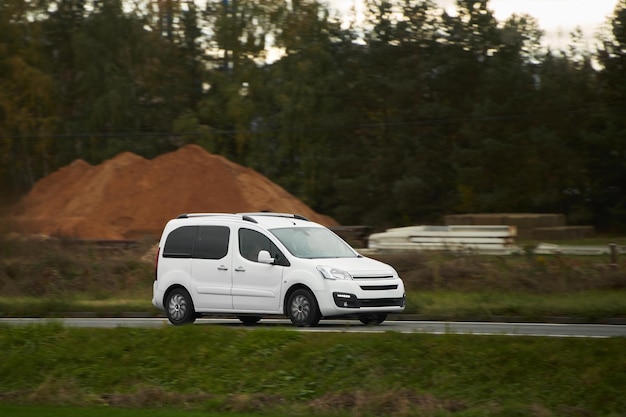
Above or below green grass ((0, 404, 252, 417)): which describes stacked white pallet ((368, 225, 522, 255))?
above

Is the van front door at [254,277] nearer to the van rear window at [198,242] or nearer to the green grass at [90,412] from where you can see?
the van rear window at [198,242]

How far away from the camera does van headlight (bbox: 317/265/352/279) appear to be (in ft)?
58.8

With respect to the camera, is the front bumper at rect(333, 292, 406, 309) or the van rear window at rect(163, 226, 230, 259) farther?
the van rear window at rect(163, 226, 230, 259)

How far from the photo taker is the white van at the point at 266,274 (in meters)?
18.0

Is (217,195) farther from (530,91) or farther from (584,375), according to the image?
(584,375)

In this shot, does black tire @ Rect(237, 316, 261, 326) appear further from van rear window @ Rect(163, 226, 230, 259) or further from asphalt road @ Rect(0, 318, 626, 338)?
van rear window @ Rect(163, 226, 230, 259)

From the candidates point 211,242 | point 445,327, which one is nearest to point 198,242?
point 211,242

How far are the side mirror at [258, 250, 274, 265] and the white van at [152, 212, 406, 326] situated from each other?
0.05 feet

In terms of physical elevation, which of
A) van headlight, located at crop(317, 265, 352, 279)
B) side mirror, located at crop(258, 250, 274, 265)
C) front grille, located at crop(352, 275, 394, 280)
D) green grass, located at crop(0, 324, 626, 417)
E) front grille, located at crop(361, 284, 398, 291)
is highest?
side mirror, located at crop(258, 250, 274, 265)

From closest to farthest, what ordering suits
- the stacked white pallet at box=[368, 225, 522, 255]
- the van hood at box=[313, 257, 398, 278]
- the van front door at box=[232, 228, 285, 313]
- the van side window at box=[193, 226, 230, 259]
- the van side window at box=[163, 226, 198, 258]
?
the van hood at box=[313, 257, 398, 278]
the van front door at box=[232, 228, 285, 313]
the van side window at box=[193, 226, 230, 259]
the van side window at box=[163, 226, 198, 258]
the stacked white pallet at box=[368, 225, 522, 255]

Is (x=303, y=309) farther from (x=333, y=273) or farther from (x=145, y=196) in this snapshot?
(x=145, y=196)

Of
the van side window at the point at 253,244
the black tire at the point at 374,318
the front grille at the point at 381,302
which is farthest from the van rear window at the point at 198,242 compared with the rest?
the front grille at the point at 381,302

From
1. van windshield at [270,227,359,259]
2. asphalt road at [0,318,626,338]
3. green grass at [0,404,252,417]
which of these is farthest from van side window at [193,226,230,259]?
green grass at [0,404,252,417]

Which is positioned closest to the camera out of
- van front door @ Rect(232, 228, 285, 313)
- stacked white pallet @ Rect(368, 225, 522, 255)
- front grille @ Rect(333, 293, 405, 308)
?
front grille @ Rect(333, 293, 405, 308)
